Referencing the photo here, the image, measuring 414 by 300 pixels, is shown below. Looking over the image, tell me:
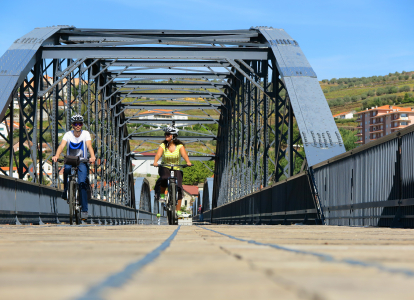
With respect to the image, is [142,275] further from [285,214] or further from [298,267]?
[285,214]

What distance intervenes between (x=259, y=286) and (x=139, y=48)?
16.9m

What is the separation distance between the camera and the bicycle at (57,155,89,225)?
9.48 m

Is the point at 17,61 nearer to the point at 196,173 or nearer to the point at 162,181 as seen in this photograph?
the point at 162,181

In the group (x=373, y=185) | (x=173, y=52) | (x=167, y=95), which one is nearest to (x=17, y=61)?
(x=173, y=52)

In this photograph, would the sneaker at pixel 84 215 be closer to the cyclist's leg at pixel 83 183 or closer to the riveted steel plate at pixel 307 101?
the cyclist's leg at pixel 83 183

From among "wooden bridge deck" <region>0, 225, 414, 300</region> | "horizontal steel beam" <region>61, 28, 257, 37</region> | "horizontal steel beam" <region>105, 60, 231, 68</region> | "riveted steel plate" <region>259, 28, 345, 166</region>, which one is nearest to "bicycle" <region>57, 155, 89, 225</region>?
"riveted steel plate" <region>259, 28, 345, 166</region>

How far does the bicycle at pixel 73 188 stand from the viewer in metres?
9.48

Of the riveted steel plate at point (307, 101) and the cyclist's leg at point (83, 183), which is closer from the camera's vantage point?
the cyclist's leg at point (83, 183)

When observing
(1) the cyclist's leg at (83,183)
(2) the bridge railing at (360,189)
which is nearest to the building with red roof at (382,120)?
(2) the bridge railing at (360,189)

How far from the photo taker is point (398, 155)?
6867 millimetres

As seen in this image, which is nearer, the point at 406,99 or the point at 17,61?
the point at 17,61

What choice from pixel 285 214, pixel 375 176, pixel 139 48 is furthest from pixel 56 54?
pixel 375 176

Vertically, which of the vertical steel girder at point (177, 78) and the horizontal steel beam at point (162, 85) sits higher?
the horizontal steel beam at point (162, 85)

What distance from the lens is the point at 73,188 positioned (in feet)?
31.3
